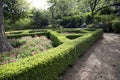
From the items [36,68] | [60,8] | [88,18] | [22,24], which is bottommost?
[36,68]

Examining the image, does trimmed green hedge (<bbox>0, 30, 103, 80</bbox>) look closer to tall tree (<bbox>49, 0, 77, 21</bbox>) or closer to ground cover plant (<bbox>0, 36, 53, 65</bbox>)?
ground cover plant (<bbox>0, 36, 53, 65</bbox>)

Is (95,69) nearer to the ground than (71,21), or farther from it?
nearer to the ground

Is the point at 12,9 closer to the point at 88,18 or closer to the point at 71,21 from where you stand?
the point at 71,21

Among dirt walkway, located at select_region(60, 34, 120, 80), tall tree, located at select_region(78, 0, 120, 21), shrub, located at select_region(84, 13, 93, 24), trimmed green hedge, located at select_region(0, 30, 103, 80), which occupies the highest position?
tall tree, located at select_region(78, 0, 120, 21)

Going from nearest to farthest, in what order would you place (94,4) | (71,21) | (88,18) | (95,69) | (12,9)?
(95,69)
(12,9)
(94,4)
(88,18)
(71,21)

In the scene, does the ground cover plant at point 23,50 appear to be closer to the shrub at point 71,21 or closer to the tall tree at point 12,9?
the tall tree at point 12,9

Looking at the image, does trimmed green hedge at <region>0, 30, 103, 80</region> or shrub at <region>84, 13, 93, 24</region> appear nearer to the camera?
trimmed green hedge at <region>0, 30, 103, 80</region>

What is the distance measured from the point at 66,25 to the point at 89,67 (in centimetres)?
1948

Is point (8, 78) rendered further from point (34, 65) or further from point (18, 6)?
point (18, 6)

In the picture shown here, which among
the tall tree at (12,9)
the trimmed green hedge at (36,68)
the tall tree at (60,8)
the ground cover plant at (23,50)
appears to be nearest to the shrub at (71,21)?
the tall tree at (60,8)

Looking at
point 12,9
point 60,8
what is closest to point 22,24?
point 60,8

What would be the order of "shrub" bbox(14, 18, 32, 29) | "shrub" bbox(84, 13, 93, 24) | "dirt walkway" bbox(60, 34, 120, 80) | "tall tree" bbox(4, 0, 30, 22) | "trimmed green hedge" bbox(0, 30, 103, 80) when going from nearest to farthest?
"trimmed green hedge" bbox(0, 30, 103, 80)
"dirt walkway" bbox(60, 34, 120, 80)
"tall tree" bbox(4, 0, 30, 22)
"shrub" bbox(14, 18, 32, 29)
"shrub" bbox(84, 13, 93, 24)

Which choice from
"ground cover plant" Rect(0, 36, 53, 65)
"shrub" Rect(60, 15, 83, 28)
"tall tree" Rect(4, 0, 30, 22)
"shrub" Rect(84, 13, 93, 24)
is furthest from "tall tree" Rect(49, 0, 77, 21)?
"ground cover plant" Rect(0, 36, 53, 65)

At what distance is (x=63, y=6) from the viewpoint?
23453 millimetres
